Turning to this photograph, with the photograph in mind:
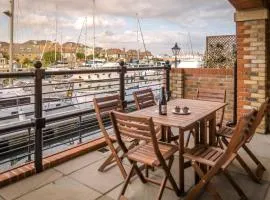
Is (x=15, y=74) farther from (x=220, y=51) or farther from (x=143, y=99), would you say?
(x=220, y=51)

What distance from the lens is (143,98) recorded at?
13.3 ft

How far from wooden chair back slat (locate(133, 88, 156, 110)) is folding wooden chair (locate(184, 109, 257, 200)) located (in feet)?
4.10

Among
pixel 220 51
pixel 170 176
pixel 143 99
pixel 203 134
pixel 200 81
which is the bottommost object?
pixel 170 176

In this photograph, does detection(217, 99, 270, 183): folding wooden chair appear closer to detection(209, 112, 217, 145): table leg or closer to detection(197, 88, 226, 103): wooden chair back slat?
detection(209, 112, 217, 145): table leg

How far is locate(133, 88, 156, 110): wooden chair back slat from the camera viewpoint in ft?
12.7

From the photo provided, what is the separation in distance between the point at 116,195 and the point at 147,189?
0.33m

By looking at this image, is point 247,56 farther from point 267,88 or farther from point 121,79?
point 121,79

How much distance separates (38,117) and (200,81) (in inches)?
156

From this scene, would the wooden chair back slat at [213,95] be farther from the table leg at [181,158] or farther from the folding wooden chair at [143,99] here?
the table leg at [181,158]

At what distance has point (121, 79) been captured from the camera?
4.49m

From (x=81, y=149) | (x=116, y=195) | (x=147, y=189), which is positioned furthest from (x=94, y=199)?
(x=81, y=149)

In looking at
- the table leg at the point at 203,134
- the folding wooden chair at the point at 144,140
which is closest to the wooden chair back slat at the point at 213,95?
the table leg at the point at 203,134

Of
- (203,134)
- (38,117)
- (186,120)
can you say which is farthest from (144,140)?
(38,117)

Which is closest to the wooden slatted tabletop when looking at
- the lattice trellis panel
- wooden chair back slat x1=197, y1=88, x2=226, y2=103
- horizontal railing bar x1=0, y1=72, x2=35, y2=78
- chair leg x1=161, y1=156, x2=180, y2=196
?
chair leg x1=161, y1=156, x2=180, y2=196
